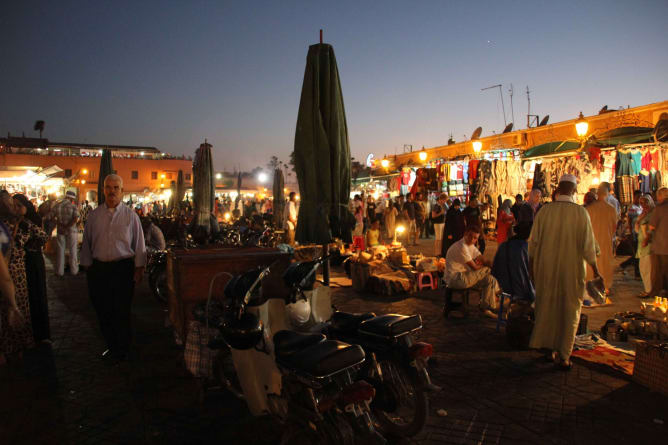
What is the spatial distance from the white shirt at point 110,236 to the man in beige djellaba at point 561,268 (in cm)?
448

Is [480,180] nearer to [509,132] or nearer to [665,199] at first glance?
[665,199]

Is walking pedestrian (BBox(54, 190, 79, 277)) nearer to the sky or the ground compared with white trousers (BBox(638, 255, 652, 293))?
nearer to the sky

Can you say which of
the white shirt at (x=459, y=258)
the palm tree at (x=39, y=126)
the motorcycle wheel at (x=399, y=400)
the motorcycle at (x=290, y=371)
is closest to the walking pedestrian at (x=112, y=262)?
the motorcycle at (x=290, y=371)

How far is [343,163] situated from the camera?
5.72 metres

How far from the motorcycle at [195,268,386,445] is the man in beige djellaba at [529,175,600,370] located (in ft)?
8.98

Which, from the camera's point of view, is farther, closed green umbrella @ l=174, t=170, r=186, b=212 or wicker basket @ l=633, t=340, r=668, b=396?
closed green umbrella @ l=174, t=170, r=186, b=212

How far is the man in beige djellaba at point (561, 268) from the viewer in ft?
15.8

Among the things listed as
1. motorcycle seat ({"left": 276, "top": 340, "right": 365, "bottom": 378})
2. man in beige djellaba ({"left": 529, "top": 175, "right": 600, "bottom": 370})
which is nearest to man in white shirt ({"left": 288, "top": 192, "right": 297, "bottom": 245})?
man in beige djellaba ({"left": 529, "top": 175, "right": 600, "bottom": 370})

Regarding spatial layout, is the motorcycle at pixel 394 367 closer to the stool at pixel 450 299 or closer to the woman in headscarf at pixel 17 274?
the stool at pixel 450 299

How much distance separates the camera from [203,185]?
467 inches

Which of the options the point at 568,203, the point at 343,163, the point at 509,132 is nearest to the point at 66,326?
the point at 343,163

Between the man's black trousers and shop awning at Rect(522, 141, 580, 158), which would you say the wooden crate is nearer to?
the man's black trousers

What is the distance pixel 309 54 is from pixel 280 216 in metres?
13.7

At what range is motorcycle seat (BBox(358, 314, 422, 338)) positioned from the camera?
3307 mm
